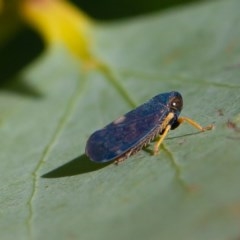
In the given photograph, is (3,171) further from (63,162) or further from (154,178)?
(154,178)

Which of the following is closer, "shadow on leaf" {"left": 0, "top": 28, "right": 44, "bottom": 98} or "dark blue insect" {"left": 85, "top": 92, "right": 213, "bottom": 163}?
"dark blue insect" {"left": 85, "top": 92, "right": 213, "bottom": 163}

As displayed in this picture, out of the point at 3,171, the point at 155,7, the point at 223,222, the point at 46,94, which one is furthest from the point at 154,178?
the point at 155,7

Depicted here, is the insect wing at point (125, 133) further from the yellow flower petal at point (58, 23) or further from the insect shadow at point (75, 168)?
the yellow flower petal at point (58, 23)

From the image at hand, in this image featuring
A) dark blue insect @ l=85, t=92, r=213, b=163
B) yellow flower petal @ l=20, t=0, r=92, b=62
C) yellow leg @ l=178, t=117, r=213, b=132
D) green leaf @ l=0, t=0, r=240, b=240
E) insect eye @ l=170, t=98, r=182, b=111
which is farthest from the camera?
yellow flower petal @ l=20, t=0, r=92, b=62

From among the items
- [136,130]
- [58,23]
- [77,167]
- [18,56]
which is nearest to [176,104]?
[136,130]

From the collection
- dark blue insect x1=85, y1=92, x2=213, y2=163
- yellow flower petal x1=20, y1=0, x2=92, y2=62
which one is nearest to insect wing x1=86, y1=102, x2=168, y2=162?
dark blue insect x1=85, y1=92, x2=213, y2=163

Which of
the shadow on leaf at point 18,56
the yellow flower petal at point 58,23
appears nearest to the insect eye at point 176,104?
the yellow flower petal at point 58,23

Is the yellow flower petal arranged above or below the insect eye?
above

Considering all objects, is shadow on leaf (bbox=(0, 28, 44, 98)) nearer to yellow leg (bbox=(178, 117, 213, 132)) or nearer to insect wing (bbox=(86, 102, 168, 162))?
insect wing (bbox=(86, 102, 168, 162))
